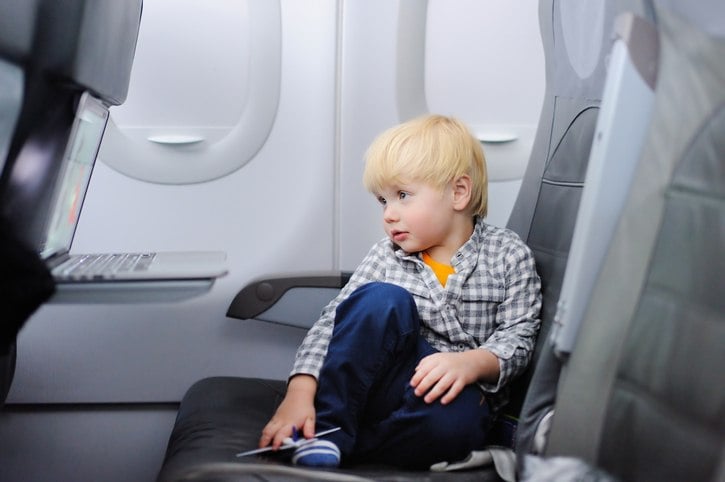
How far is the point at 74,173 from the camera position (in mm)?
1389

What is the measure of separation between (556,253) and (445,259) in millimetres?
225

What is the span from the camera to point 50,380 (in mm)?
1842

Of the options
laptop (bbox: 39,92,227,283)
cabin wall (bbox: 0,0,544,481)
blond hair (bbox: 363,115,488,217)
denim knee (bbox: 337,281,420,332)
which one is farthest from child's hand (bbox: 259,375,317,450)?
cabin wall (bbox: 0,0,544,481)

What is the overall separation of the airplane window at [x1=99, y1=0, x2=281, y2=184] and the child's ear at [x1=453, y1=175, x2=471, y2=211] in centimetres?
54

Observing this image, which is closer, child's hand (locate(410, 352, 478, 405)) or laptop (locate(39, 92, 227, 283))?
laptop (locate(39, 92, 227, 283))

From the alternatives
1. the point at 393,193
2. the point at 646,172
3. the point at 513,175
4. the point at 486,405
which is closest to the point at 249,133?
the point at 393,193

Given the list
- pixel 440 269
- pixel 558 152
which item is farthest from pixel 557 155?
→ pixel 440 269

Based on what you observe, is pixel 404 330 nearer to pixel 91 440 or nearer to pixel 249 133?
pixel 249 133

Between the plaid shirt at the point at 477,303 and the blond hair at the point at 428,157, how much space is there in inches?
4.9

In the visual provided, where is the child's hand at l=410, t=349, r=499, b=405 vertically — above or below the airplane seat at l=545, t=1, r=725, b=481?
below

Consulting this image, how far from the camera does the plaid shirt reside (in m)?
1.37

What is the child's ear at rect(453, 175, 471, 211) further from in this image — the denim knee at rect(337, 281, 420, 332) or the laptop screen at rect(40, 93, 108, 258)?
the laptop screen at rect(40, 93, 108, 258)

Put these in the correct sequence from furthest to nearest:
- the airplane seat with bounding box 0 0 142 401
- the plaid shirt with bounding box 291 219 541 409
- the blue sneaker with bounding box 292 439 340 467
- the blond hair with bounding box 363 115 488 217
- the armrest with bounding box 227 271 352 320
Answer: the armrest with bounding box 227 271 352 320
the blond hair with bounding box 363 115 488 217
the plaid shirt with bounding box 291 219 541 409
the blue sneaker with bounding box 292 439 340 467
the airplane seat with bounding box 0 0 142 401

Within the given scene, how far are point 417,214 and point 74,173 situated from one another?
24.5 inches
